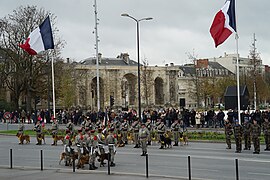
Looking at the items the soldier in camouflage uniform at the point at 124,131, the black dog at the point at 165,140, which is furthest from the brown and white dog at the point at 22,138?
the black dog at the point at 165,140

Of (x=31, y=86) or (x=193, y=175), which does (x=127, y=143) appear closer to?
(x=193, y=175)

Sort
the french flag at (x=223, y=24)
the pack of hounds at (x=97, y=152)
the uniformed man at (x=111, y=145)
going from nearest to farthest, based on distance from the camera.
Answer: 1. the pack of hounds at (x=97, y=152)
2. the uniformed man at (x=111, y=145)
3. the french flag at (x=223, y=24)

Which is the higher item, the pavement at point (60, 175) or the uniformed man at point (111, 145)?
the uniformed man at point (111, 145)

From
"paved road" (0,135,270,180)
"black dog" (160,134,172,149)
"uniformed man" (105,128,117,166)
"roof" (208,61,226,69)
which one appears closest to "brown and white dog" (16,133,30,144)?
"paved road" (0,135,270,180)

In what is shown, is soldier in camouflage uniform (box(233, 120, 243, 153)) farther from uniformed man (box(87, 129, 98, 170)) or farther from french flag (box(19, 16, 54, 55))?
french flag (box(19, 16, 54, 55))

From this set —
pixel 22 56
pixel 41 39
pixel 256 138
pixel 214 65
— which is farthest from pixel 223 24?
pixel 214 65

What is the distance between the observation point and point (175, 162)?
790 inches

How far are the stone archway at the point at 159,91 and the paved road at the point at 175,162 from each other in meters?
75.4

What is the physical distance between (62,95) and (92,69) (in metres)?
22.5

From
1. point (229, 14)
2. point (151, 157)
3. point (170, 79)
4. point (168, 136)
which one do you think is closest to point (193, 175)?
point (151, 157)

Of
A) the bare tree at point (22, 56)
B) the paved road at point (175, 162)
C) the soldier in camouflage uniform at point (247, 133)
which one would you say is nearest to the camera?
the paved road at point (175, 162)

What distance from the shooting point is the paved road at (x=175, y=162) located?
54.5ft

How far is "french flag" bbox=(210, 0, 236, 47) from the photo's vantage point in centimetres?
2642

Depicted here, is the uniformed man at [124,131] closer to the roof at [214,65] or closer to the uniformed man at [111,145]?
the uniformed man at [111,145]
